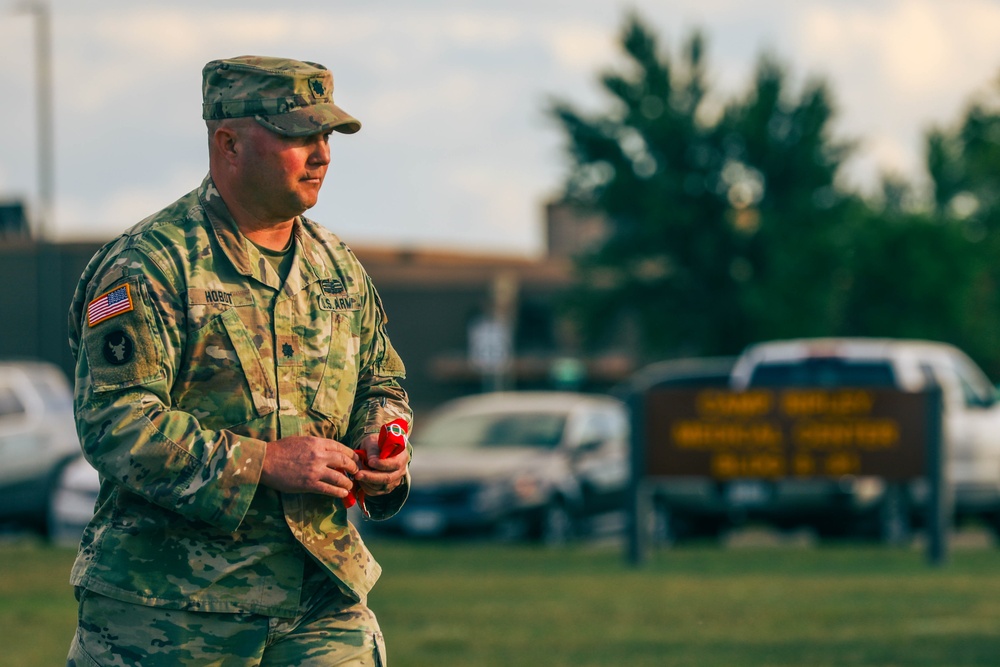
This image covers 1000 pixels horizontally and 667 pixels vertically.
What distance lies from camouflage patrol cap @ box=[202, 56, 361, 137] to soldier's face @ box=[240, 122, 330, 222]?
3cm

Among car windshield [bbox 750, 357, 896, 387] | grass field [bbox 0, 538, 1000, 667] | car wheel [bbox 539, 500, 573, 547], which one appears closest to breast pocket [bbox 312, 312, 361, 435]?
grass field [bbox 0, 538, 1000, 667]

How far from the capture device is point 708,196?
37.5m

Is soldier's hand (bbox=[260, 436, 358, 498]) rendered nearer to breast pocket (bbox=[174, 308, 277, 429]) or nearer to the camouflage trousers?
breast pocket (bbox=[174, 308, 277, 429])

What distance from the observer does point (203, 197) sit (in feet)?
12.3

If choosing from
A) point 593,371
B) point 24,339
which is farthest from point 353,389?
point 24,339

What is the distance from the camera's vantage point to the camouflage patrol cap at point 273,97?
359 centimetres

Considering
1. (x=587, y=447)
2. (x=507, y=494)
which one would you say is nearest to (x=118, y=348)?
(x=507, y=494)

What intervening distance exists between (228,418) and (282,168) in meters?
0.51

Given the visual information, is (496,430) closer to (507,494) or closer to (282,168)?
(507,494)

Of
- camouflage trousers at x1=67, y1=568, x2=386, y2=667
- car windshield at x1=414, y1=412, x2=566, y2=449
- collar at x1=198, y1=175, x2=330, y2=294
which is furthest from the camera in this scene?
car windshield at x1=414, y1=412, x2=566, y2=449

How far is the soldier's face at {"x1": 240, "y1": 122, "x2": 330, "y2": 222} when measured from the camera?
3621mm

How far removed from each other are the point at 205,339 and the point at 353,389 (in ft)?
1.27

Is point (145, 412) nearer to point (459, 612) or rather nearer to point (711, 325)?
point (459, 612)

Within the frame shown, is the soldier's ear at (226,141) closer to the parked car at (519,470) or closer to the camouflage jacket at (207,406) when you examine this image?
the camouflage jacket at (207,406)
